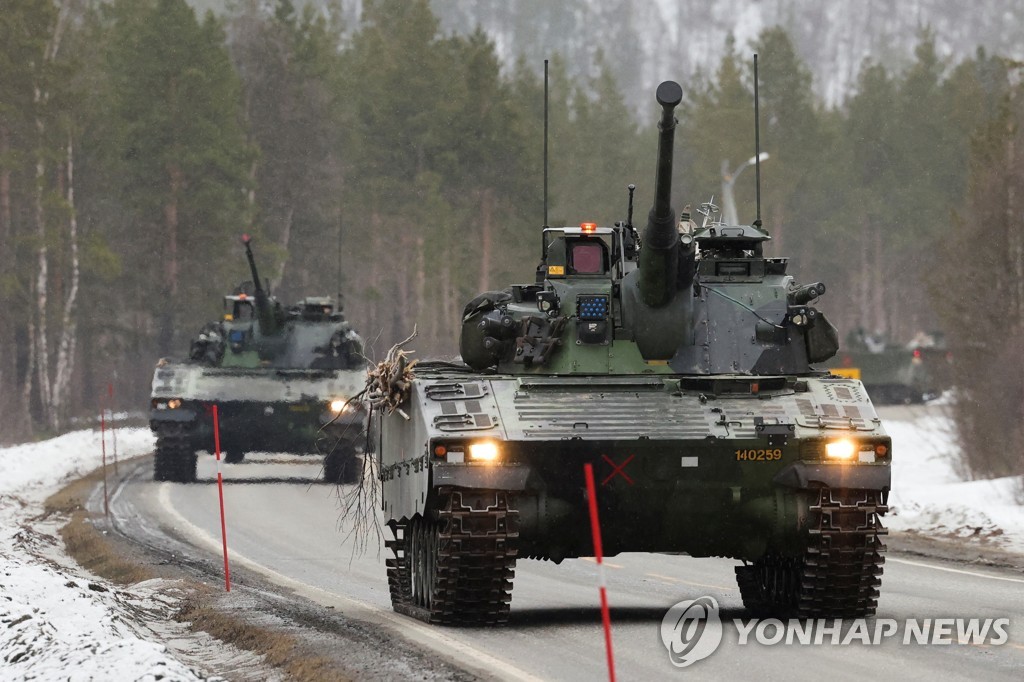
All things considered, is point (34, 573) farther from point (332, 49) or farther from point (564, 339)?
point (332, 49)

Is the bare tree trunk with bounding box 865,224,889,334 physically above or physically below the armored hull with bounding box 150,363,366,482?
above

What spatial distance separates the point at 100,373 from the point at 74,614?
5721 centimetres

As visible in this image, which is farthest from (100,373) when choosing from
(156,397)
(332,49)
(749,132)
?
(156,397)

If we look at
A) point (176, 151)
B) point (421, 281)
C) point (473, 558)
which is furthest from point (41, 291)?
point (473, 558)

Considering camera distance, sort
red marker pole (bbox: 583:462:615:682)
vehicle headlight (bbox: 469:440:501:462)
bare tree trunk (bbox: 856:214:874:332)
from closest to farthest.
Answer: red marker pole (bbox: 583:462:615:682) → vehicle headlight (bbox: 469:440:501:462) → bare tree trunk (bbox: 856:214:874:332)

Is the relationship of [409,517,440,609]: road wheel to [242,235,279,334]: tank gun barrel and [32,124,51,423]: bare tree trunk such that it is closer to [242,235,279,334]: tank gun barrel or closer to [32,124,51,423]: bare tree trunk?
[242,235,279,334]: tank gun barrel

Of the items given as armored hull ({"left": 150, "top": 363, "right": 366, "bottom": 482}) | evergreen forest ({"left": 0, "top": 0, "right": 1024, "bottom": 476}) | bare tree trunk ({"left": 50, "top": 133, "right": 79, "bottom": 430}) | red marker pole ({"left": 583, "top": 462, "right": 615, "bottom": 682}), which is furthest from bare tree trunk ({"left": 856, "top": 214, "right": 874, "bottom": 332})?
red marker pole ({"left": 583, "top": 462, "right": 615, "bottom": 682})

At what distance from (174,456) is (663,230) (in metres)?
20.8

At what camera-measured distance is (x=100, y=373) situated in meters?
69.4

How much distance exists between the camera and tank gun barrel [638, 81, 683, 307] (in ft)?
41.6

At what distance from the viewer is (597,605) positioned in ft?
53.0

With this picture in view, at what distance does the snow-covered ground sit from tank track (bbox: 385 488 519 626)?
2.05 meters

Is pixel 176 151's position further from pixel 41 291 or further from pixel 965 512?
pixel 965 512

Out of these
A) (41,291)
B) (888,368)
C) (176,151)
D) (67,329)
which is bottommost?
(888,368)
